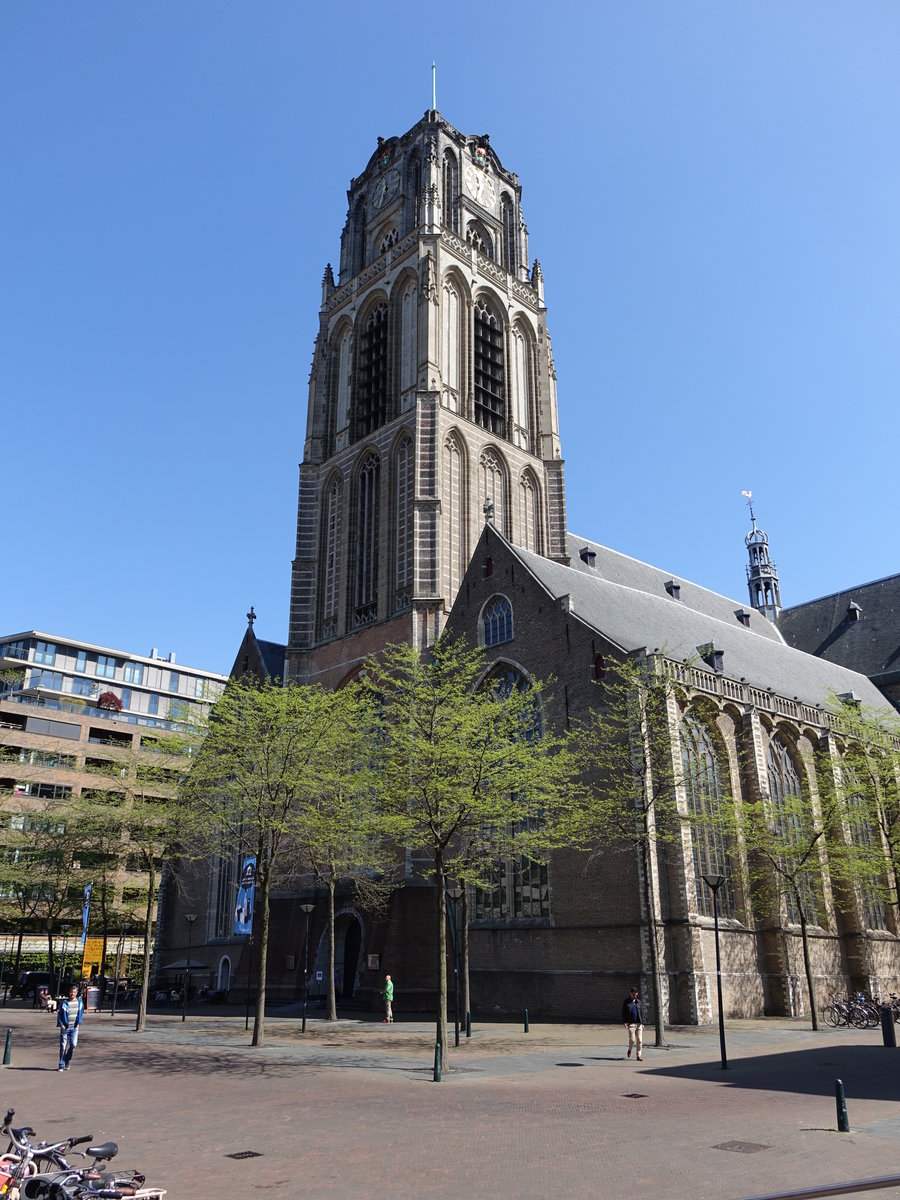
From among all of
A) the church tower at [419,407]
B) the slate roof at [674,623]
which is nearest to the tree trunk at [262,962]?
the slate roof at [674,623]

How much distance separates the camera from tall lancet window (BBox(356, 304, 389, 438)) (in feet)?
161

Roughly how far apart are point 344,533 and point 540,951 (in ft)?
80.1

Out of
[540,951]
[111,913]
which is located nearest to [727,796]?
[540,951]

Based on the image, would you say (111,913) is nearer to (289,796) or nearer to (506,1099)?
(289,796)

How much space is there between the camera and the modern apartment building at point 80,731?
35781 millimetres

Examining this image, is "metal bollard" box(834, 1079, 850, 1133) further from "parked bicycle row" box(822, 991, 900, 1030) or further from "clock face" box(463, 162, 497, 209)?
"clock face" box(463, 162, 497, 209)

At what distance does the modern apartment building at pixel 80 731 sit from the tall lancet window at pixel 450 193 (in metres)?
30.4

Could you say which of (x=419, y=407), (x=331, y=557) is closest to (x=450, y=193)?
(x=419, y=407)

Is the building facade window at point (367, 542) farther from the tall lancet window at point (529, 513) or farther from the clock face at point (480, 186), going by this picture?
the clock face at point (480, 186)

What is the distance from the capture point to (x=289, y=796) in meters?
23.4

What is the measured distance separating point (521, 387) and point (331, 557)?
1456 centimetres

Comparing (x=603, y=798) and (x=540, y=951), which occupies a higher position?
(x=603, y=798)

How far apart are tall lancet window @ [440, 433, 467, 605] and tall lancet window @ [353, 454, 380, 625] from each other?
→ 448 centimetres

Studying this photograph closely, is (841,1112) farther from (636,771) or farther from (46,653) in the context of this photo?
(46,653)
